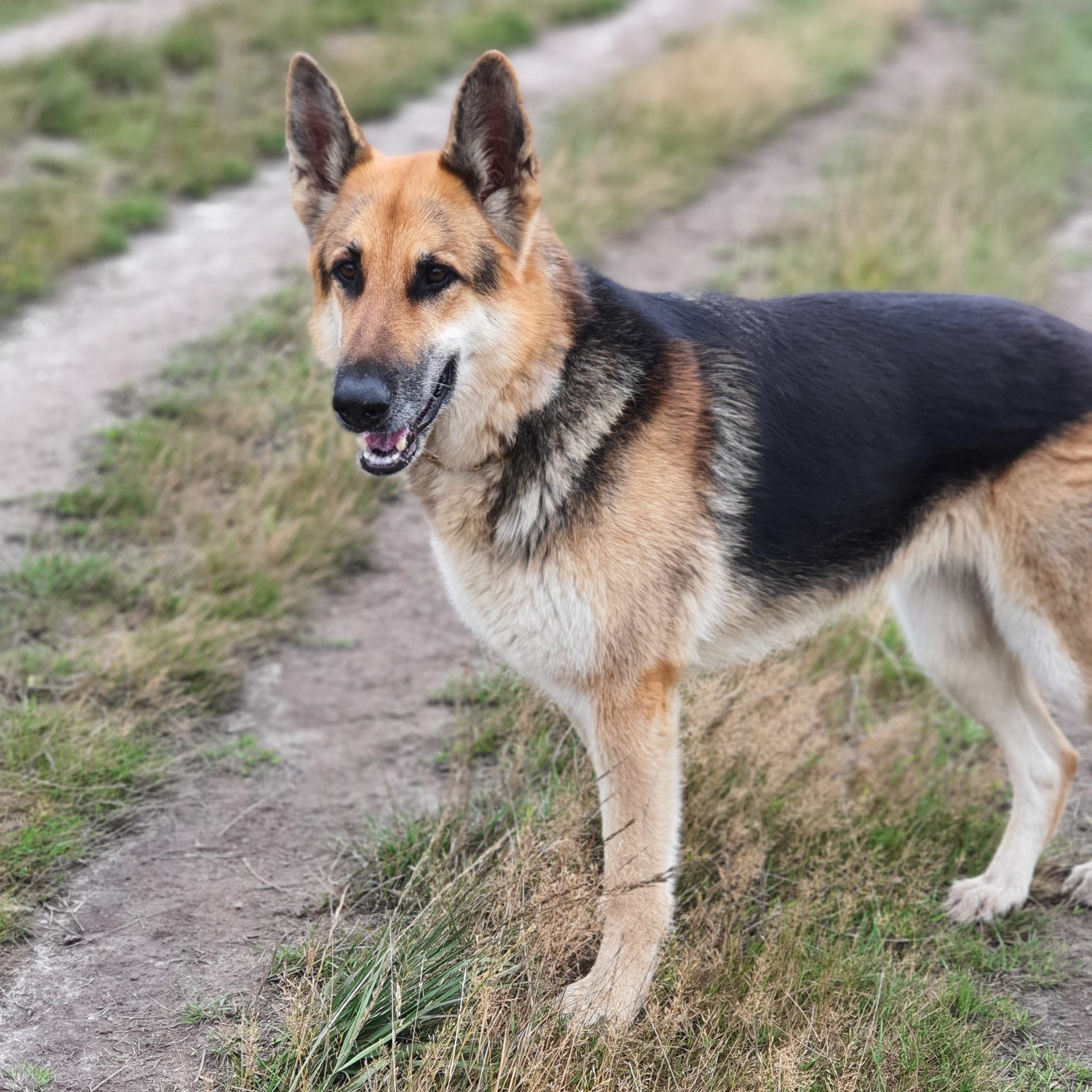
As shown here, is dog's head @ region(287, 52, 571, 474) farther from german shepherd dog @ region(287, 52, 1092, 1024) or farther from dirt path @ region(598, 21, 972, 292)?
dirt path @ region(598, 21, 972, 292)

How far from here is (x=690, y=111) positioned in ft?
38.3

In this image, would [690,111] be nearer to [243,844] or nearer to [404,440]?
[404,440]

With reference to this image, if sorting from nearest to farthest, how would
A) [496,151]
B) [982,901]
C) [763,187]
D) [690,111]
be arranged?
[496,151] → [982,901] → [763,187] → [690,111]

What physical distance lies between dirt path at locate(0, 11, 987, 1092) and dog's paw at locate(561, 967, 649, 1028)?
34.4 inches

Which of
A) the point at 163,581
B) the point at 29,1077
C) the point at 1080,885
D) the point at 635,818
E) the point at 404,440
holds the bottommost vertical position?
the point at 1080,885

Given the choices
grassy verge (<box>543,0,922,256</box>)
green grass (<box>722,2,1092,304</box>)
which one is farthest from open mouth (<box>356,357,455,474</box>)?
grassy verge (<box>543,0,922,256</box>)

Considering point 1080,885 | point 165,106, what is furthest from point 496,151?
point 165,106

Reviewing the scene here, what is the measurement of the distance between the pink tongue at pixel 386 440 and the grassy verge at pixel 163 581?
1631 mm

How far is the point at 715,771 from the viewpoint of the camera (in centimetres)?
386

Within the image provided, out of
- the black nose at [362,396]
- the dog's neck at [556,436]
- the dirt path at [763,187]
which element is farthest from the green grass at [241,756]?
the dirt path at [763,187]

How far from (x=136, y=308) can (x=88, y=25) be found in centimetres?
570

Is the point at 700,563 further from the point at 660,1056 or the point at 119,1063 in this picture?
the point at 119,1063

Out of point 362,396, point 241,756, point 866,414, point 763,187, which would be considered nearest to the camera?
point 362,396

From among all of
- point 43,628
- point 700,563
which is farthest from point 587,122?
point 700,563
